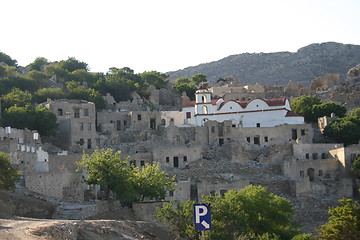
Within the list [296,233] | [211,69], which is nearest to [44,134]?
[296,233]

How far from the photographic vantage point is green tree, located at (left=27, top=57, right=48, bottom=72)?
86938mm

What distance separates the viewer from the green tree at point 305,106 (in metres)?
68.9

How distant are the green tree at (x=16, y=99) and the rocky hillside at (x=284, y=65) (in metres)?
50.7

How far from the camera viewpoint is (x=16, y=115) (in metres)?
58.9

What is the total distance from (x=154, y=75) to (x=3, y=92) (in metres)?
21.4

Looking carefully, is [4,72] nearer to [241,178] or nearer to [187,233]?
[241,178]

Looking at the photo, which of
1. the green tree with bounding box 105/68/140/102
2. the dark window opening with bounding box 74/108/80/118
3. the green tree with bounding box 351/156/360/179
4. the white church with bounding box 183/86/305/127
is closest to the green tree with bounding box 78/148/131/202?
the dark window opening with bounding box 74/108/80/118

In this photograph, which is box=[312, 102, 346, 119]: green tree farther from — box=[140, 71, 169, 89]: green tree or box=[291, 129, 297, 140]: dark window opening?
box=[140, 71, 169, 89]: green tree

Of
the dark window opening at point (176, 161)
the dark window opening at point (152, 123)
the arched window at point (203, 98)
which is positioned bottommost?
the dark window opening at point (176, 161)

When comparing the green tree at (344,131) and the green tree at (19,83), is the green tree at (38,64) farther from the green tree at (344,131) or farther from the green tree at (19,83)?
the green tree at (344,131)

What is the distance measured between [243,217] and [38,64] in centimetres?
5489

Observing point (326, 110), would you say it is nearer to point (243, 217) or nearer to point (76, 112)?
point (76, 112)

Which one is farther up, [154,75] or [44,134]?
[154,75]

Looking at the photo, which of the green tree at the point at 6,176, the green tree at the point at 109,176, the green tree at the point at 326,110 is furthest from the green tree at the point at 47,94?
the green tree at the point at 6,176
